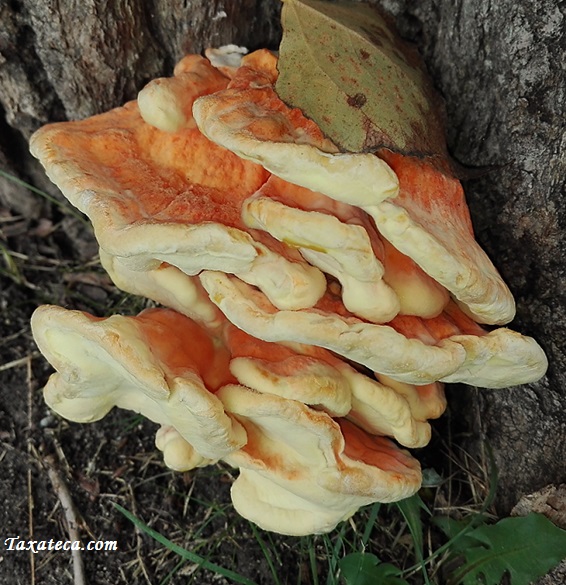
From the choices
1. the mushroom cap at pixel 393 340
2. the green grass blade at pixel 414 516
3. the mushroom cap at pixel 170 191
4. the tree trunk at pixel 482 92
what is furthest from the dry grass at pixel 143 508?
the mushroom cap at pixel 170 191

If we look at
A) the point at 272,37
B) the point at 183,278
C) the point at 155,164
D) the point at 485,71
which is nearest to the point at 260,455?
the point at 183,278

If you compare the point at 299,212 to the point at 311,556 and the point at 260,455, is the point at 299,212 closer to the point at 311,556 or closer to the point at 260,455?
the point at 260,455

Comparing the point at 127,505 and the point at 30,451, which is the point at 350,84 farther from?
the point at 30,451

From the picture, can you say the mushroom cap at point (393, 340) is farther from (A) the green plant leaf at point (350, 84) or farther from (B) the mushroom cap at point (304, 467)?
(A) the green plant leaf at point (350, 84)

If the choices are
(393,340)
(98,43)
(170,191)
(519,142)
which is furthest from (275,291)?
(98,43)

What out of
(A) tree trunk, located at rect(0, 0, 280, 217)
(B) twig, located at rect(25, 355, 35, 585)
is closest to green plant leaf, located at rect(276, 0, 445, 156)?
(A) tree trunk, located at rect(0, 0, 280, 217)

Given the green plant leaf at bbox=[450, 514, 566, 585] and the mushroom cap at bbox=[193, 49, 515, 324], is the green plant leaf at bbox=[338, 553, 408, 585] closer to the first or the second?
the green plant leaf at bbox=[450, 514, 566, 585]

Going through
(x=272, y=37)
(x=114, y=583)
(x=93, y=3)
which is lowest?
(x=114, y=583)
